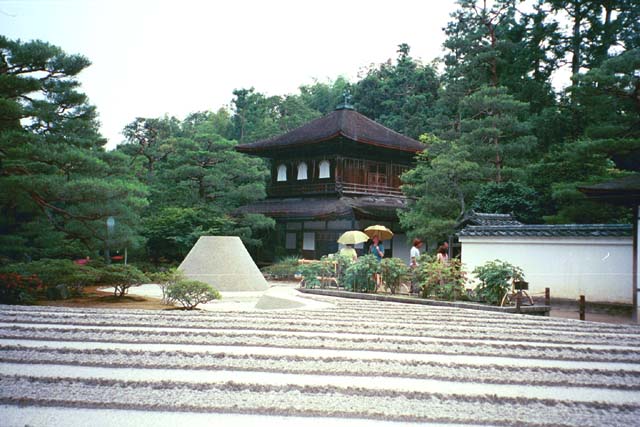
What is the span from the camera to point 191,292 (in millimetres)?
9258

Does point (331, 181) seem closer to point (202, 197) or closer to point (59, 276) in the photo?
point (202, 197)

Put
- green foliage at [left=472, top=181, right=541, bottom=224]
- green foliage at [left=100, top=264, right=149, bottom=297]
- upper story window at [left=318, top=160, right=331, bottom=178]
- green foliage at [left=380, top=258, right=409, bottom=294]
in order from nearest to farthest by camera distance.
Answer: green foliage at [left=100, top=264, right=149, bottom=297] → green foliage at [left=380, top=258, right=409, bottom=294] → green foliage at [left=472, top=181, right=541, bottom=224] → upper story window at [left=318, top=160, right=331, bottom=178]

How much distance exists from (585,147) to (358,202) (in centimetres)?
998

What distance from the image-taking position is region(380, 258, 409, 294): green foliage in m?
11.1

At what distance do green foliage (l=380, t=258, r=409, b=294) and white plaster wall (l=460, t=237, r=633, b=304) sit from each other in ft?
4.31

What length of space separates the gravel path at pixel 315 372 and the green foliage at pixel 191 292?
285 cm

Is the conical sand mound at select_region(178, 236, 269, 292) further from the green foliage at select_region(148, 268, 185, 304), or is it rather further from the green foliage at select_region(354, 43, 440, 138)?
the green foliage at select_region(354, 43, 440, 138)

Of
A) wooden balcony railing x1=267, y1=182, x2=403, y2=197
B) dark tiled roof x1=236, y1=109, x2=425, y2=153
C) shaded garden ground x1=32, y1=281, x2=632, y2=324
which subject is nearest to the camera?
shaded garden ground x1=32, y1=281, x2=632, y2=324

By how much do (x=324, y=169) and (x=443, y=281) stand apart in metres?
14.8

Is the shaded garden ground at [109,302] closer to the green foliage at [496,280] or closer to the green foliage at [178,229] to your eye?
the green foliage at [496,280]

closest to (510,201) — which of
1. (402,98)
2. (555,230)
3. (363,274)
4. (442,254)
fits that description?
(555,230)

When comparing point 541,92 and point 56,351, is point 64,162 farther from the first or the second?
point 541,92

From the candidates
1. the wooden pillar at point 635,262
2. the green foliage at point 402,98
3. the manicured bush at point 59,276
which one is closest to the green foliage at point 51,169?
the manicured bush at point 59,276

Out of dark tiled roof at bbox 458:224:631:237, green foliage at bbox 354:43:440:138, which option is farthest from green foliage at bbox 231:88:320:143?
dark tiled roof at bbox 458:224:631:237
